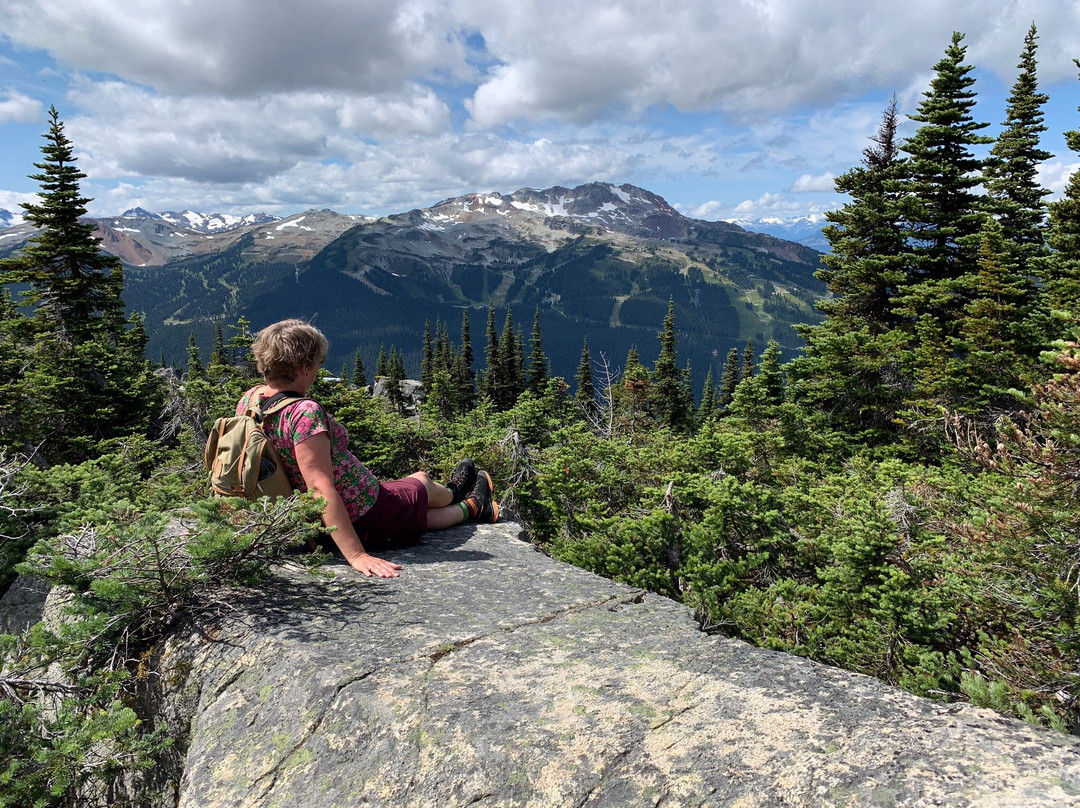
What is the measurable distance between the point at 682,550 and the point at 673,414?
44.1 m

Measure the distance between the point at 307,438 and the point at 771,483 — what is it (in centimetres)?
973

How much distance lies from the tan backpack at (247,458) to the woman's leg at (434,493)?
138 cm

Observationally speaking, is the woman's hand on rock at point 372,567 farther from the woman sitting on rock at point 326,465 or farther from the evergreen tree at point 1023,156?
the evergreen tree at point 1023,156

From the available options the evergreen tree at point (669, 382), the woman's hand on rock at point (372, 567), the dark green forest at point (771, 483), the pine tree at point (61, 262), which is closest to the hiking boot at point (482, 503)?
the dark green forest at point (771, 483)

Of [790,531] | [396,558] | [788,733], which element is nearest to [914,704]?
[788,733]

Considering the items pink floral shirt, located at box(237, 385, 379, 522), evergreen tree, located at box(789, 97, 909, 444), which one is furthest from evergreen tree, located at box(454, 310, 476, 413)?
pink floral shirt, located at box(237, 385, 379, 522)

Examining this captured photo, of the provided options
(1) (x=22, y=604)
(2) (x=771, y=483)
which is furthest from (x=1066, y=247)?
(1) (x=22, y=604)

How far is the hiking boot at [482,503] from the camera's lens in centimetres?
618

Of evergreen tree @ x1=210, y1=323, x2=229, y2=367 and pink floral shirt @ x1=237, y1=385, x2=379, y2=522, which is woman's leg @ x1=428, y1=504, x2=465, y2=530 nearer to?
pink floral shirt @ x1=237, y1=385, x2=379, y2=522

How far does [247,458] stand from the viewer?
13.8 feet

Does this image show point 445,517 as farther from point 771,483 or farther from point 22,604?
point 771,483

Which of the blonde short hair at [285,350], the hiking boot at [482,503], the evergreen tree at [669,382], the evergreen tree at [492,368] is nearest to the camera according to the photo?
the blonde short hair at [285,350]

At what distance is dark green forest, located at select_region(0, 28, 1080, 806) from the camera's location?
3414mm

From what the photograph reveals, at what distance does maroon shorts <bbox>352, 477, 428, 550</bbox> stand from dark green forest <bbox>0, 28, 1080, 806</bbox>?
958 millimetres
